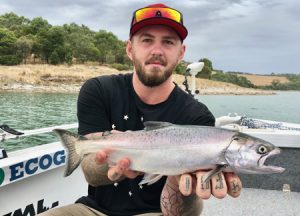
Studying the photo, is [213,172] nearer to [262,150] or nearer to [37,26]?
[262,150]

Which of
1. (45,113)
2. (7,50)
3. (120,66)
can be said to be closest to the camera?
(45,113)

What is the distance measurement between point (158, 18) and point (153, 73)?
371 mm

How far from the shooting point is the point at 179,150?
6.80 ft

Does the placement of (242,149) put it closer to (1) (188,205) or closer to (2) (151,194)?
(1) (188,205)

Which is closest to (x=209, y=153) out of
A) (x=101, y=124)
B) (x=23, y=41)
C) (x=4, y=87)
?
(x=101, y=124)

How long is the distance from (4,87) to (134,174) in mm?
61397

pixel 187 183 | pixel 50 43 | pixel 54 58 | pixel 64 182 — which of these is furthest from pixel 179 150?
pixel 50 43

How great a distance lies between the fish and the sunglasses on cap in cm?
83

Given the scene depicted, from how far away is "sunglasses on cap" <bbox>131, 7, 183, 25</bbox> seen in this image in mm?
2619

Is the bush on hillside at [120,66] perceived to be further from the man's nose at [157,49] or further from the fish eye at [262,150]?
the fish eye at [262,150]

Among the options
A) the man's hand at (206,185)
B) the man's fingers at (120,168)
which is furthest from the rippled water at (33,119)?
the man's hand at (206,185)

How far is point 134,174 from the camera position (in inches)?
86.7

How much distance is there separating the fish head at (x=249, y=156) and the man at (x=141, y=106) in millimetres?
592

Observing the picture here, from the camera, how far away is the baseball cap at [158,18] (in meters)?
2.61
